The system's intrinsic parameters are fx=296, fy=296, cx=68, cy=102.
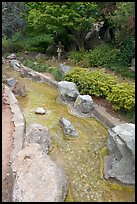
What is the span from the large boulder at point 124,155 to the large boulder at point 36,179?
50.2 inches

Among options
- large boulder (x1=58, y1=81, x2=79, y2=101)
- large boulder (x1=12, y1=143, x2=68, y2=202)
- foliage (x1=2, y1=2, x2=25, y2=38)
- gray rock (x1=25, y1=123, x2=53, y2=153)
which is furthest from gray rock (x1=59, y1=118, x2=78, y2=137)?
foliage (x1=2, y1=2, x2=25, y2=38)

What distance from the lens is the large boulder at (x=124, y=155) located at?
6047mm

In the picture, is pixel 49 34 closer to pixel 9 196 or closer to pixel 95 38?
pixel 95 38

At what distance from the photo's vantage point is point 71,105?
1024cm

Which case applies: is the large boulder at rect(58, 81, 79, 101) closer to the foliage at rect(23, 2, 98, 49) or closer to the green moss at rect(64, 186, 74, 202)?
the green moss at rect(64, 186, 74, 202)

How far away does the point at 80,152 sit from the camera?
24.1 ft

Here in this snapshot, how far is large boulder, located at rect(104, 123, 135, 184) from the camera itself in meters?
6.05

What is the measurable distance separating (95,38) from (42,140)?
38.0 ft

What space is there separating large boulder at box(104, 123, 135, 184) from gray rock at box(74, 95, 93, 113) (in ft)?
9.96

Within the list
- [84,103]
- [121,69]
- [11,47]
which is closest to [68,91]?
[84,103]

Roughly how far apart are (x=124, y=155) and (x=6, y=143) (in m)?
2.84

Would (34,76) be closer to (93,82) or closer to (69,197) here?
(93,82)

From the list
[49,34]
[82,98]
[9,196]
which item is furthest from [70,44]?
[9,196]

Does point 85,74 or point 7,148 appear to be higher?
point 85,74
